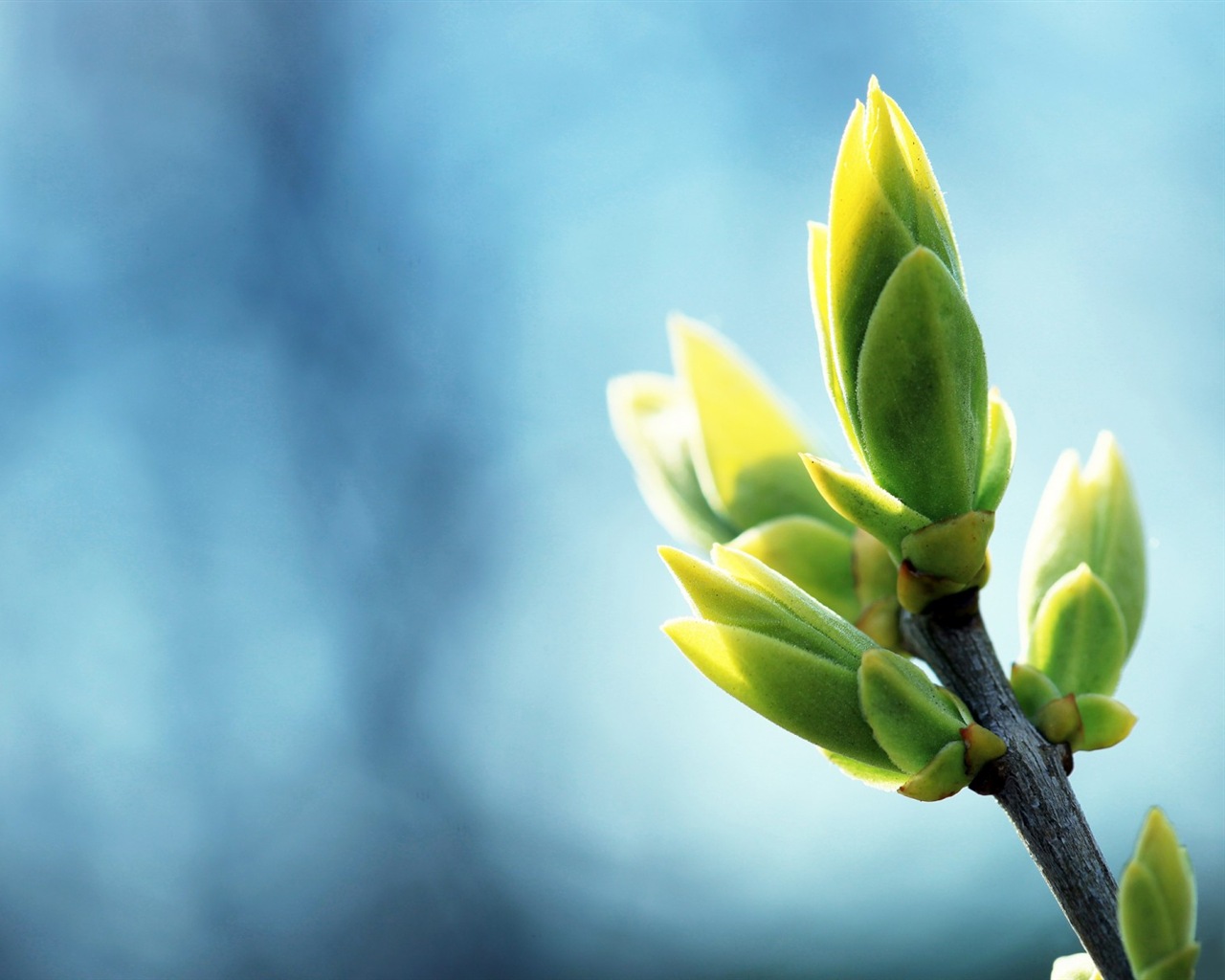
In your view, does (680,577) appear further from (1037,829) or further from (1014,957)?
(1014,957)

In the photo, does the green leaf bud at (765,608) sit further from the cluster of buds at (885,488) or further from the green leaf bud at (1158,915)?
the green leaf bud at (1158,915)

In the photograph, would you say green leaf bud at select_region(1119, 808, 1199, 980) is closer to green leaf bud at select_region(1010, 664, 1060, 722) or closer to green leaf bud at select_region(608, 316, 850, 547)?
green leaf bud at select_region(1010, 664, 1060, 722)

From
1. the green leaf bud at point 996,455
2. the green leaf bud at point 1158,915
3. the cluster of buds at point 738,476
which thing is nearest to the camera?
the green leaf bud at point 1158,915

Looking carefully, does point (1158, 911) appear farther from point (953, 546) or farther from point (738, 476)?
point (738, 476)

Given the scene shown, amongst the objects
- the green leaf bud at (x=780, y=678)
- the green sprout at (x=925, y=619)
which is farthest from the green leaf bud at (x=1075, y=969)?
the green leaf bud at (x=780, y=678)

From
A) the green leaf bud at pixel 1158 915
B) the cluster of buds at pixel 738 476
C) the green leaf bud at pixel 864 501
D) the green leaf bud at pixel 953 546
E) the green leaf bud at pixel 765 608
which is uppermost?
the cluster of buds at pixel 738 476

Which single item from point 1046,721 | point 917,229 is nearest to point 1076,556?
point 1046,721

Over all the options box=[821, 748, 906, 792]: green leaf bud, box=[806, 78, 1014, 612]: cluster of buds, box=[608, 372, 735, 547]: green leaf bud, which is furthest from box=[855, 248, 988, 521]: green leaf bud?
box=[608, 372, 735, 547]: green leaf bud
